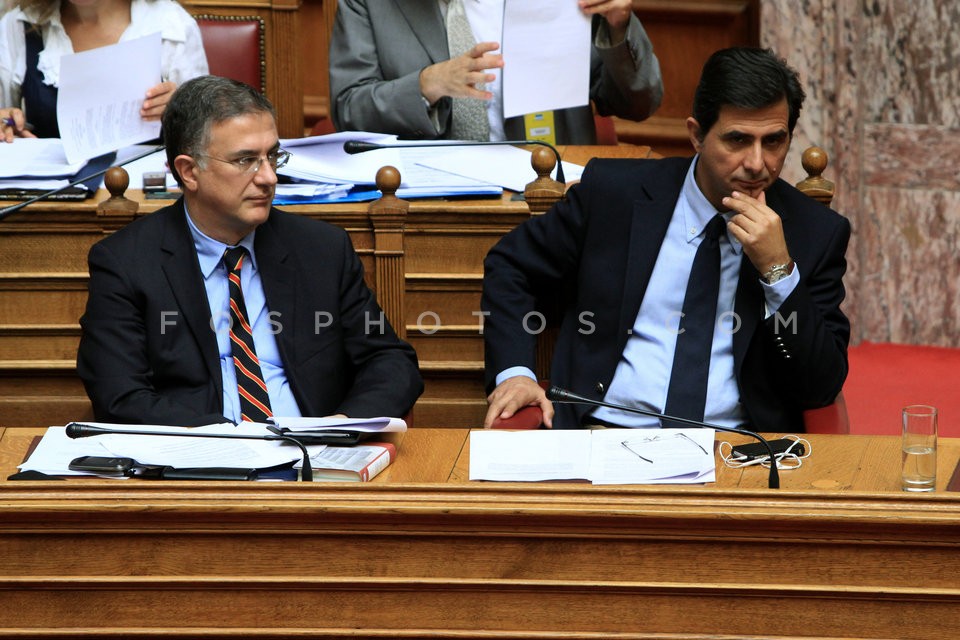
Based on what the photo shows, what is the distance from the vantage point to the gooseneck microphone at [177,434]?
6.33 feet

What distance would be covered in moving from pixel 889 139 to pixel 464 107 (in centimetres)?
169

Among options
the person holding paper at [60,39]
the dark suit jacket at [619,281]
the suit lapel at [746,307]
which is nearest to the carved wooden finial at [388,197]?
the dark suit jacket at [619,281]

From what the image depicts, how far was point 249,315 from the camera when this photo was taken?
2.62m

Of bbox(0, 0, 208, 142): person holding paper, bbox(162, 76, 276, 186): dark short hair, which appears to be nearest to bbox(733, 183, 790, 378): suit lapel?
bbox(162, 76, 276, 186): dark short hair

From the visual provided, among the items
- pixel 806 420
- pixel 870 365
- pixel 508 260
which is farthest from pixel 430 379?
pixel 870 365

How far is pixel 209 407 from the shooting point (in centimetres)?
253

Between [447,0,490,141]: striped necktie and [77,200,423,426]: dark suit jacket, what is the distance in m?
0.92

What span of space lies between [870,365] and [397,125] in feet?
6.12

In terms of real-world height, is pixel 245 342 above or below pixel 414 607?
above

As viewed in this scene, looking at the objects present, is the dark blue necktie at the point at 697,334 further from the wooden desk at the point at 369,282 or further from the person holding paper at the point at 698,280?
the wooden desk at the point at 369,282

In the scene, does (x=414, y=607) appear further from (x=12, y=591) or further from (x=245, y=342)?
(x=245, y=342)

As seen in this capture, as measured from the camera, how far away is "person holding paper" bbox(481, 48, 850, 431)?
97.0 inches

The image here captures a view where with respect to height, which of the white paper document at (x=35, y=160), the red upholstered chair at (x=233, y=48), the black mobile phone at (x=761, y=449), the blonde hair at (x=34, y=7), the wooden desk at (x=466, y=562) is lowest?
the wooden desk at (x=466, y=562)

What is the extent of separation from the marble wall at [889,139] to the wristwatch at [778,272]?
7.31 ft
